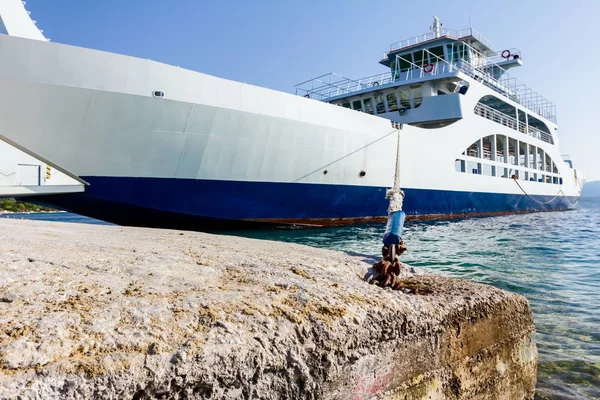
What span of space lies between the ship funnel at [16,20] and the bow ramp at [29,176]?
2399 millimetres

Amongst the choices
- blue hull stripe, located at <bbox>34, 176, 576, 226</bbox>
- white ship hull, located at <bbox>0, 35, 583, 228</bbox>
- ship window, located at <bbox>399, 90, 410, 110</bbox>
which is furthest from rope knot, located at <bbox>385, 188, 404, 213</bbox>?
ship window, located at <bbox>399, 90, 410, 110</bbox>

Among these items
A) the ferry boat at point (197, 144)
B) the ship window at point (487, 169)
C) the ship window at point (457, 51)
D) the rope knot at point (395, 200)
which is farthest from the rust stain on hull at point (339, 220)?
the ship window at point (457, 51)

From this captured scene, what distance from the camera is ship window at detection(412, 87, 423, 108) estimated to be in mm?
17525

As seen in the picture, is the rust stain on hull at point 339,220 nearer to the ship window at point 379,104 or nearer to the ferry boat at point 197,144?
the ferry boat at point 197,144

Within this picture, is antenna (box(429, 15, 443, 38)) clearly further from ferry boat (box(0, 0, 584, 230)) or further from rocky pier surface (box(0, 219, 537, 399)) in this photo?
rocky pier surface (box(0, 219, 537, 399))

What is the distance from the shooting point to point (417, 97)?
58.5 feet

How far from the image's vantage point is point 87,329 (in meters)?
1.17

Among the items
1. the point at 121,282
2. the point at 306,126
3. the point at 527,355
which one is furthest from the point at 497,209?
the point at 121,282

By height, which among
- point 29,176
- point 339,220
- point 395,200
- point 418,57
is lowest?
point 339,220

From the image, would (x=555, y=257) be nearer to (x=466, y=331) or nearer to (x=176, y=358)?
(x=466, y=331)

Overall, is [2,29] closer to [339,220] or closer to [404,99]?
[339,220]

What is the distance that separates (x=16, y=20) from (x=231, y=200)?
19.3ft

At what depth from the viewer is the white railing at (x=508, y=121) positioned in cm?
1922

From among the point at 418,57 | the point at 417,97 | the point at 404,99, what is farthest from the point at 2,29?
the point at 418,57
